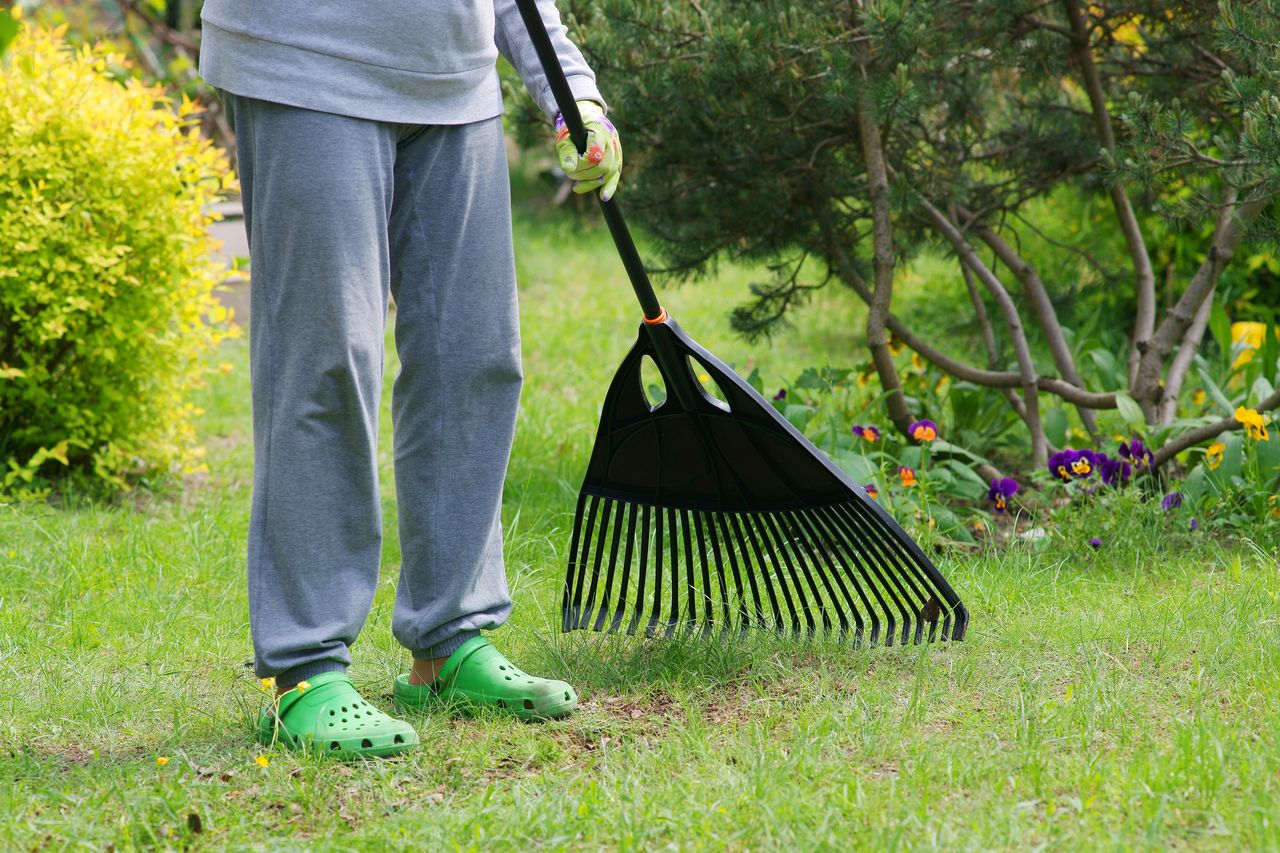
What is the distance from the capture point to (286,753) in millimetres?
1827

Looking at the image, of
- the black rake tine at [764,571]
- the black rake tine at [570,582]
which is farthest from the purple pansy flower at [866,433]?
the black rake tine at [570,582]

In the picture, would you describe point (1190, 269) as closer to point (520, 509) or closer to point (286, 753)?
point (520, 509)

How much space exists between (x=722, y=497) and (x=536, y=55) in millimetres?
834

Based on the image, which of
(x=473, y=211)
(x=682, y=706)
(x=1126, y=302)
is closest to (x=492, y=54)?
(x=473, y=211)

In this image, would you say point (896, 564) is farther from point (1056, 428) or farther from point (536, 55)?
point (1056, 428)

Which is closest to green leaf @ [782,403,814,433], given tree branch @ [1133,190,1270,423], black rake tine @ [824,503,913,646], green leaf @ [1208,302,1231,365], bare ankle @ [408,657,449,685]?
tree branch @ [1133,190,1270,423]

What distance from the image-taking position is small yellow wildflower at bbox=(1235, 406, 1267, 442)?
2.78 m

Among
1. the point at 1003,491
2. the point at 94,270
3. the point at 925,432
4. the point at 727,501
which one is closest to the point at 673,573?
the point at 727,501

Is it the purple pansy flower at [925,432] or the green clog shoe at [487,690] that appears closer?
the green clog shoe at [487,690]

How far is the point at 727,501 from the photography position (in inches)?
89.7

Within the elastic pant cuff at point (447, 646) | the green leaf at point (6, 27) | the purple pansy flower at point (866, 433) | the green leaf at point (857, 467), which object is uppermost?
the green leaf at point (6, 27)

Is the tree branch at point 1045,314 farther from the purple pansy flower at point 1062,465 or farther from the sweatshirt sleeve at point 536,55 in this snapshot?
the sweatshirt sleeve at point 536,55

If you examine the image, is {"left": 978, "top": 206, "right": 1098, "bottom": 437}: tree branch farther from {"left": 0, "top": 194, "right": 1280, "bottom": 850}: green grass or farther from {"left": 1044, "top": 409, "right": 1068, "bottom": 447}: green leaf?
{"left": 0, "top": 194, "right": 1280, "bottom": 850}: green grass

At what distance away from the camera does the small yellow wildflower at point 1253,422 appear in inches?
109
